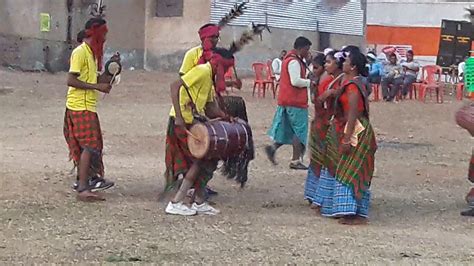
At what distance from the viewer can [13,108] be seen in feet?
58.1

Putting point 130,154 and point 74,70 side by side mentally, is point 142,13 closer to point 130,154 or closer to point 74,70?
point 130,154

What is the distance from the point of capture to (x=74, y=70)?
8.43 metres

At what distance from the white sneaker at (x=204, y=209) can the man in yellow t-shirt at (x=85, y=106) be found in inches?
38.7

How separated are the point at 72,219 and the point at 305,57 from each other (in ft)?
12.6

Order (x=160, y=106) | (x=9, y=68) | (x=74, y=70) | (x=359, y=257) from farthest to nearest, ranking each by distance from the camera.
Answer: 1. (x=9, y=68)
2. (x=160, y=106)
3. (x=74, y=70)
4. (x=359, y=257)


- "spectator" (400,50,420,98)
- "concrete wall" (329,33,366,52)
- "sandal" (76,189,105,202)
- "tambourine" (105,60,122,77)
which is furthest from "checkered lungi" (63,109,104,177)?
"concrete wall" (329,33,366,52)

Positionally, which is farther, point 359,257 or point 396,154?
point 396,154

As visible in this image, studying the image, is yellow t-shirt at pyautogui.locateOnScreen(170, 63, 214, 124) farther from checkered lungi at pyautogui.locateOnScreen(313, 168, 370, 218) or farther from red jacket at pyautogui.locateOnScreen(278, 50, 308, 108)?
red jacket at pyautogui.locateOnScreen(278, 50, 308, 108)

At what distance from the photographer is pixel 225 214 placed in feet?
26.9

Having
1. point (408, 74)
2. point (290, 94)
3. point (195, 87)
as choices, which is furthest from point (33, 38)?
point (195, 87)

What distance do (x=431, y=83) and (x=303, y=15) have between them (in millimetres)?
8043

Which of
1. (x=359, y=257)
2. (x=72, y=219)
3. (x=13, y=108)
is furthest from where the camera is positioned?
(x=13, y=108)

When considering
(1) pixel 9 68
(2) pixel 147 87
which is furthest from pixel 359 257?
(1) pixel 9 68

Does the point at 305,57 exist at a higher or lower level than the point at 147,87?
higher
